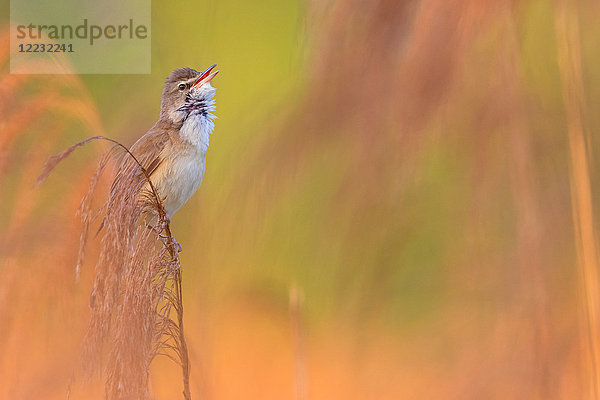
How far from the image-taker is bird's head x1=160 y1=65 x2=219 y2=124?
2801 millimetres

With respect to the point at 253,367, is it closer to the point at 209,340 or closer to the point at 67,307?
the point at 209,340

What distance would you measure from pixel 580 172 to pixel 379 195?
1.99 feet

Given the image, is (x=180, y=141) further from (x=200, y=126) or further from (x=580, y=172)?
(x=580, y=172)

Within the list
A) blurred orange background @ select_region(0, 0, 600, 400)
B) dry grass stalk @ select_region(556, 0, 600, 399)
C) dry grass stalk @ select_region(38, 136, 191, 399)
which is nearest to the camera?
blurred orange background @ select_region(0, 0, 600, 400)

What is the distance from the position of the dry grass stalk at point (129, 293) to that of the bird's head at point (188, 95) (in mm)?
1126

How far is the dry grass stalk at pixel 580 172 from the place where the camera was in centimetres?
155

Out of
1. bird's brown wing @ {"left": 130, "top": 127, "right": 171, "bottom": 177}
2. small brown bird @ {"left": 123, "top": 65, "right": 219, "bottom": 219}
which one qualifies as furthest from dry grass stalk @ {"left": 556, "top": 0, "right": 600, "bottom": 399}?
bird's brown wing @ {"left": 130, "top": 127, "right": 171, "bottom": 177}

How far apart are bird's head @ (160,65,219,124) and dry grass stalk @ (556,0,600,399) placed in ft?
4.84

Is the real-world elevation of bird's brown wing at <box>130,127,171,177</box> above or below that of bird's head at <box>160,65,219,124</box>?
below

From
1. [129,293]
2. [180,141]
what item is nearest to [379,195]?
[129,293]

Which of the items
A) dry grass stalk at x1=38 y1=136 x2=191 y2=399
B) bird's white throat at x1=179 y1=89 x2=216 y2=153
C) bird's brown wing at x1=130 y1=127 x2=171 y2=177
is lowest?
dry grass stalk at x1=38 y1=136 x2=191 y2=399

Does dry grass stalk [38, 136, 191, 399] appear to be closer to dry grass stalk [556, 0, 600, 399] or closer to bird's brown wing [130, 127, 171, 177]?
dry grass stalk [556, 0, 600, 399]

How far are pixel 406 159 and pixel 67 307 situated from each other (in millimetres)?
1014

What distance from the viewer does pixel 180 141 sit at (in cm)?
277
